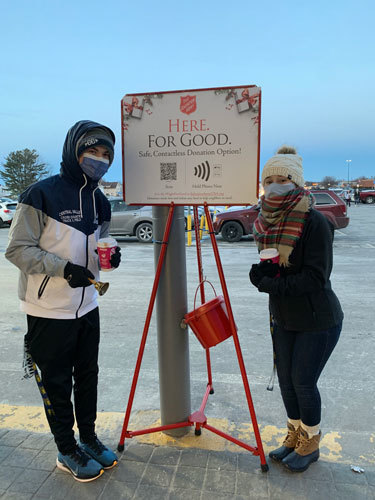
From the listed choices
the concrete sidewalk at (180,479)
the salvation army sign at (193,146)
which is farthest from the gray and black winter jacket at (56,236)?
the concrete sidewalk at (180,479)

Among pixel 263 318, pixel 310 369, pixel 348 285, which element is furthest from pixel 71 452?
pixel 348 285

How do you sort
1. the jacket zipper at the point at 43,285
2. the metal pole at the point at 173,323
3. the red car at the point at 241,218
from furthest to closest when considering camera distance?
the red car at the point at 241,218 < the metal pole at the point at 173,323 < the jacket zipper at the point at 43,285

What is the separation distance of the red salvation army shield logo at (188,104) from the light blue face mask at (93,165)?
0.54 metres

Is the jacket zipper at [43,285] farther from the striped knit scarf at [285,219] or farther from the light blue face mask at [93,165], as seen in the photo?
the striped knit scarf at [285,219]

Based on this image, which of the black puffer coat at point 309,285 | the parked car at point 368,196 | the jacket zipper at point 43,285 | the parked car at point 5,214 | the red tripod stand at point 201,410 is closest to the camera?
the black puffer coat at point 309,285

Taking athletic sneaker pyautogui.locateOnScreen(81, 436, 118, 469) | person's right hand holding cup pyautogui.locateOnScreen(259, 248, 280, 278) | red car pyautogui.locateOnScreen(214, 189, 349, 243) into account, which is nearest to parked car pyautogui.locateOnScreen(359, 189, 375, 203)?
red car pyautogui.locateOnScreen(214, 189, 349, 243)

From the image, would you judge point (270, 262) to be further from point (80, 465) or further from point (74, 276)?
point (80, 465)

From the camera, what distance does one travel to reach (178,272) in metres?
2.65

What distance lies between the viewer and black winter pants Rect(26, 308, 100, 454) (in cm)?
233

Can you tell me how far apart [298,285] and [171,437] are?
1.40m

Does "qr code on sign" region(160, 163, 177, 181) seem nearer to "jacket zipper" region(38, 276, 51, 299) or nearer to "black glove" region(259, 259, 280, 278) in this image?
"black glove" region(259, 259, 280, 278)

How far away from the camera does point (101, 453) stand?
250 cm

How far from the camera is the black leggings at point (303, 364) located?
7.52ft

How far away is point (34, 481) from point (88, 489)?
32 centimetres
